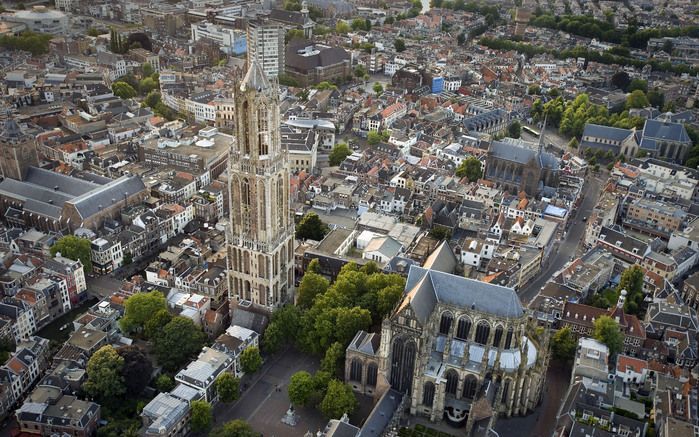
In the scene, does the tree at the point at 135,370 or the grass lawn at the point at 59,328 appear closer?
the tree at the point at 135,370

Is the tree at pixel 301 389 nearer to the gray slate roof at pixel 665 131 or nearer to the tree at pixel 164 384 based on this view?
the tree at pixel 164 384

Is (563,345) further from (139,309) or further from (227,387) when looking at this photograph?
(139,309)

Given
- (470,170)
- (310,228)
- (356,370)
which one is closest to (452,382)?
(356,370)

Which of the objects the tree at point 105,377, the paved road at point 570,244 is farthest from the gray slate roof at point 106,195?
the paved road at point 570,244

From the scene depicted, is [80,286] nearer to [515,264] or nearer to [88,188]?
[88,188]

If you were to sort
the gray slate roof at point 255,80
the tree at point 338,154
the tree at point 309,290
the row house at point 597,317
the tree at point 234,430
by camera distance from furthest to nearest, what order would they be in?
the tree at point 338,154 → the tree at point 309,290 → the row house at point 597,317 → the gray slate roof at point 255,80 → the tree at point 234,430

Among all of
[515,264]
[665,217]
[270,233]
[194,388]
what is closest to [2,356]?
[194,388]

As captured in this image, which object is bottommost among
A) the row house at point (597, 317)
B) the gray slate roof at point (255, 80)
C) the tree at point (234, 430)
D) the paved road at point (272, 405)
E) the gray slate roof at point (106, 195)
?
the paved road at point (272, 405)

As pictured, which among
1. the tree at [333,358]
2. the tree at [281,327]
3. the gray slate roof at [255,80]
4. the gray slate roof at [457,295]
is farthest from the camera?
the tree at [281,327]
